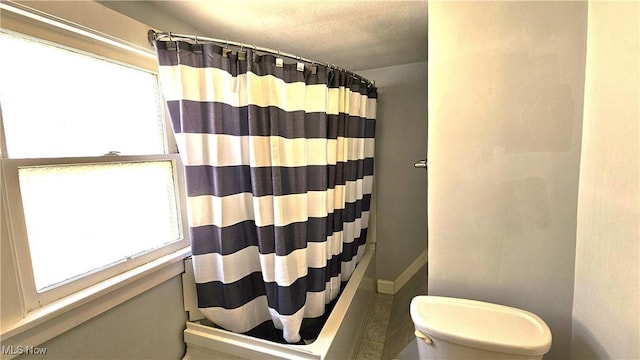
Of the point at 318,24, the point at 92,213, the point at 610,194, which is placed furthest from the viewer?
the point at 318,24

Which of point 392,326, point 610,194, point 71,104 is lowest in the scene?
point 392,326

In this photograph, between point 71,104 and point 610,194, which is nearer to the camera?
point 610,194

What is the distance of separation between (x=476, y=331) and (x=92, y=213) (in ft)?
5.24

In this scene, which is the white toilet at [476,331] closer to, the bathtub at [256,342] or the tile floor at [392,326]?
the bathtub at [256,342]

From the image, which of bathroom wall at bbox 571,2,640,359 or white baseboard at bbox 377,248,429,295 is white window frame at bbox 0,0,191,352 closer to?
bathroom wall at bbox 571,2,640,359

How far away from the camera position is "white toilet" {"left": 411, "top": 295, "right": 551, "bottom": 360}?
85cm

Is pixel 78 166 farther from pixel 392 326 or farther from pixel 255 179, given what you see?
pixel 392 326

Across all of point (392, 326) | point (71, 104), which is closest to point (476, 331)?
point (392, 326)

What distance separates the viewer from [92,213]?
107 cm

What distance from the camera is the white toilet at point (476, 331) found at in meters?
0.85

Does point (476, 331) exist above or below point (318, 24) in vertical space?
below

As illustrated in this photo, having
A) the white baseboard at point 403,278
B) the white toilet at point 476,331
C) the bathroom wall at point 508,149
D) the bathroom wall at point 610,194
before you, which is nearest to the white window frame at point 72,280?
the white toilet at point 476,331

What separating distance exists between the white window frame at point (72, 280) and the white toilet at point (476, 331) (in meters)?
1.24

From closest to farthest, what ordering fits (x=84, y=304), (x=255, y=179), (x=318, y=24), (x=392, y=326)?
(x=84, y=304)
(x=255, y=179)
(x=318, y=24)
(x=392, y=326)
